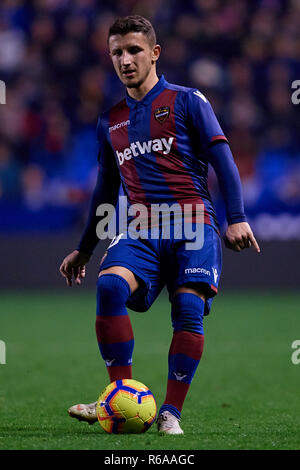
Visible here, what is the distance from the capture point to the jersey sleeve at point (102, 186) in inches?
173

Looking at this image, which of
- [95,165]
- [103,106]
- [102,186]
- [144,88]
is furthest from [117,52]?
[103,106]

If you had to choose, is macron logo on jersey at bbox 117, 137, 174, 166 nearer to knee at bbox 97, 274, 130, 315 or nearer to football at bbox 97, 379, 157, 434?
knee at bbox 97, 274, 130, 315

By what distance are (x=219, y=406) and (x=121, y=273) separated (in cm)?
152

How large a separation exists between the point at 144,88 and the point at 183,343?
4.17 ft

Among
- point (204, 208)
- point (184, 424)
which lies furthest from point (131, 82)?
point (184, 424)

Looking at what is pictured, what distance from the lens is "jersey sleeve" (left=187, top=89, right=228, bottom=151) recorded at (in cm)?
399

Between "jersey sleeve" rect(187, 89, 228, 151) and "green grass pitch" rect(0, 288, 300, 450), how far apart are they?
136 cm

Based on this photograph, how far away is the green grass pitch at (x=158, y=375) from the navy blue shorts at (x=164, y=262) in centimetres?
66

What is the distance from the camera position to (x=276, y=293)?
504 inches

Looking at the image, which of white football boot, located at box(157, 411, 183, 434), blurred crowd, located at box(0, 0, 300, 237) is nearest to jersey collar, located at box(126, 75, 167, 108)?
white football boot, located at box(157, 411, 183, 434)

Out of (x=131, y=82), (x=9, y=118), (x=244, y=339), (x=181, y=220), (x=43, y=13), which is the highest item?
(x=43, y=13)

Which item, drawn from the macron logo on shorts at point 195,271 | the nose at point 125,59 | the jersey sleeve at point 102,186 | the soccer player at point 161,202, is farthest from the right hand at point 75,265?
the nose at point 125,59

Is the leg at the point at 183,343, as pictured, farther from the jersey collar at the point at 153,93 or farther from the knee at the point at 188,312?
the jersey collar at the point at 153,93
